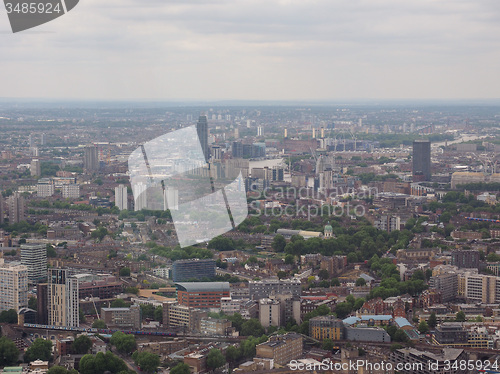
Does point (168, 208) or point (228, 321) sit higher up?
point (168, 208)

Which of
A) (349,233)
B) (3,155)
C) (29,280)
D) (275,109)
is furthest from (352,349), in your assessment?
(275,109)

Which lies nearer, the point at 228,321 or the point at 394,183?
the point at 228,321

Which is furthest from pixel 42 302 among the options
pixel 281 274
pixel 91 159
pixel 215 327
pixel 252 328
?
pixel 91 159

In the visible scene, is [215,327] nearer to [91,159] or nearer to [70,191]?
[70,191]

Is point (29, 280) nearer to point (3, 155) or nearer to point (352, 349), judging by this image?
point (352, 349)

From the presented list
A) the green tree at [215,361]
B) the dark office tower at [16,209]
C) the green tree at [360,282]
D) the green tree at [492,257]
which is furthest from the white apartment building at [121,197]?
the green tree at [215,361]

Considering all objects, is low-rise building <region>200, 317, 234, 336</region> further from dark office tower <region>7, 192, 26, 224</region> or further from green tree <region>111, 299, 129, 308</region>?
dark office tower <region>7, 192, 26, 224</region>
